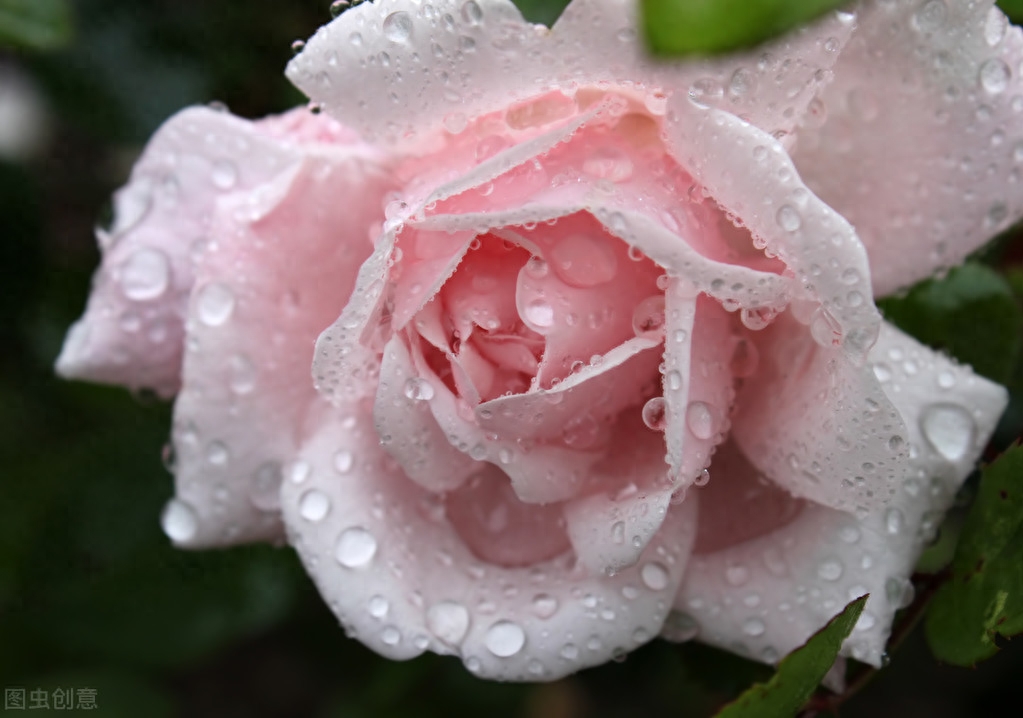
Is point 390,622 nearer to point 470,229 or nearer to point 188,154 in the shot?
point 470,229

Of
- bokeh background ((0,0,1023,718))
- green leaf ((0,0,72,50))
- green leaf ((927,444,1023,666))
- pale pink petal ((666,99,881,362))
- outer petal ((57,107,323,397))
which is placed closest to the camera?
pale pink petal ((666,99,881,362))

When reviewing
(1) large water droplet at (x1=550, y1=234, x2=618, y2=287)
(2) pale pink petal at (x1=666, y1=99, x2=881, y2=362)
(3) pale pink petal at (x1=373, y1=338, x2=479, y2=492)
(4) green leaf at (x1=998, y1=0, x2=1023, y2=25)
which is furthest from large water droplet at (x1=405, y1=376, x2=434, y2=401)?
(4) green leaf at (x1=998, y1=0, x2=1023, y2=25)

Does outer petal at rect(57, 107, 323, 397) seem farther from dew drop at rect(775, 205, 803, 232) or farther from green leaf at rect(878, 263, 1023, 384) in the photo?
green leaf at rect(878, 263, 1023, 384)

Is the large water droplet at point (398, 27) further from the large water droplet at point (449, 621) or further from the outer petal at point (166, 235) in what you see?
the large water droplet at point (449, 621)

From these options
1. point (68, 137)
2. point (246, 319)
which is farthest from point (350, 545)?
point (68, 137)

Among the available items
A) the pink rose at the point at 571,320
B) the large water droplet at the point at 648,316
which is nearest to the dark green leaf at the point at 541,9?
the pink rose at the point at 571,320

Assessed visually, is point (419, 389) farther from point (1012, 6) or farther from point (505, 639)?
point (1012, 6)
